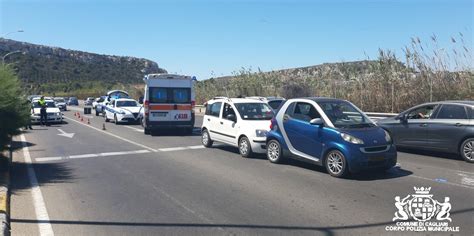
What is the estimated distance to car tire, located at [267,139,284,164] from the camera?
35.6 ft

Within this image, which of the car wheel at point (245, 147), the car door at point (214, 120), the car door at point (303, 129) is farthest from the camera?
the car door at point (214, 120)

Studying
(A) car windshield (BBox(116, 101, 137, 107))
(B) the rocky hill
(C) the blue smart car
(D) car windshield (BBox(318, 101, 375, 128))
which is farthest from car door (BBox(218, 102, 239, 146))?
(B) the rocky hill

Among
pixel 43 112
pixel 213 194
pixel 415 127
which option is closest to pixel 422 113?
pixel 415 127

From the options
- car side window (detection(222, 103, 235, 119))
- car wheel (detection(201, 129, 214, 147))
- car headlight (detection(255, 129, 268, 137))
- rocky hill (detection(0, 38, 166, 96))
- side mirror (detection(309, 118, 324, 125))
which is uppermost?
rocky hill (detection(0, 38, 166, 96))

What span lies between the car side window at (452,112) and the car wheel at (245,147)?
5058 mm

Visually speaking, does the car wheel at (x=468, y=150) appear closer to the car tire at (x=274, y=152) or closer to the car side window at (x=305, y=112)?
the car side window at (x=305, y=112)

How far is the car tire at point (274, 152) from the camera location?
10859 mm

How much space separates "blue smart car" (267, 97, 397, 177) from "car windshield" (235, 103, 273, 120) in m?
1.65

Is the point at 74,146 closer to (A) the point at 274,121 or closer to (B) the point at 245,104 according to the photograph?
(B) the point at 245,104

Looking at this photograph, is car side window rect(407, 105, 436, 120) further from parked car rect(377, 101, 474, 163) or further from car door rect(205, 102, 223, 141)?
car door rect(205, 102, 223, 141)

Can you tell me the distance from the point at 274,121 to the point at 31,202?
580cm

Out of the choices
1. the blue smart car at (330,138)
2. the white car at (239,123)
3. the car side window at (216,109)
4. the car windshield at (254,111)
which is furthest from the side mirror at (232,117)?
the blue smart car at (330,138)

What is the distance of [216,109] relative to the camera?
46.2ft

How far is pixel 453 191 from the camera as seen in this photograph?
312 inches
